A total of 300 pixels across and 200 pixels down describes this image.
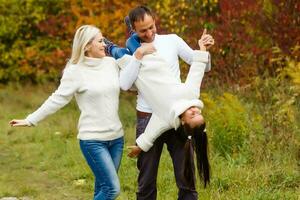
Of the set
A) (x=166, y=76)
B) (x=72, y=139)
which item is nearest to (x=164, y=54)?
(x=166, y=76)

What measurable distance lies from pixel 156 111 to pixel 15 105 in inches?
358

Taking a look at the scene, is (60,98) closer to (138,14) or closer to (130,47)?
(130,47)

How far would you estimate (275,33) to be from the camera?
34.1ft

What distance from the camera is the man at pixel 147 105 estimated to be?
17.5 feet

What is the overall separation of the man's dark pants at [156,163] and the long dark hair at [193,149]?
6 centimetres

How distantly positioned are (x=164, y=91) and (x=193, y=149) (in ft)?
1.64

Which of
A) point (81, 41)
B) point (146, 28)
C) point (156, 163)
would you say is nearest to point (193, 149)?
point (156, 163)

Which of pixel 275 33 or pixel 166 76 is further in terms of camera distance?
pixel 275 33

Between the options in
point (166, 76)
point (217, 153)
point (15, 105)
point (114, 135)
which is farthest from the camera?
point (15, 105)

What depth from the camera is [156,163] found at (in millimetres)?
5531

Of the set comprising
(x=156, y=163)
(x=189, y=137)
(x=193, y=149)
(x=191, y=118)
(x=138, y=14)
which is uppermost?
(x=138, y=14)

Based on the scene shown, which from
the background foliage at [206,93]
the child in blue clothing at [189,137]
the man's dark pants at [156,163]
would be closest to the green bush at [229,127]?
the background foliage at [206,93]

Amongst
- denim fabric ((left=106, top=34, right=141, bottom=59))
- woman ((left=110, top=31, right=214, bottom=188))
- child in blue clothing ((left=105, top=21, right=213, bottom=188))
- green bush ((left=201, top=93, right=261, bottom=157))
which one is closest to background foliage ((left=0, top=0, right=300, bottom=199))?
green bush ((left=201, top=93, right=261, bottom=157))

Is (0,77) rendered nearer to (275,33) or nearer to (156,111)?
(275,33)
